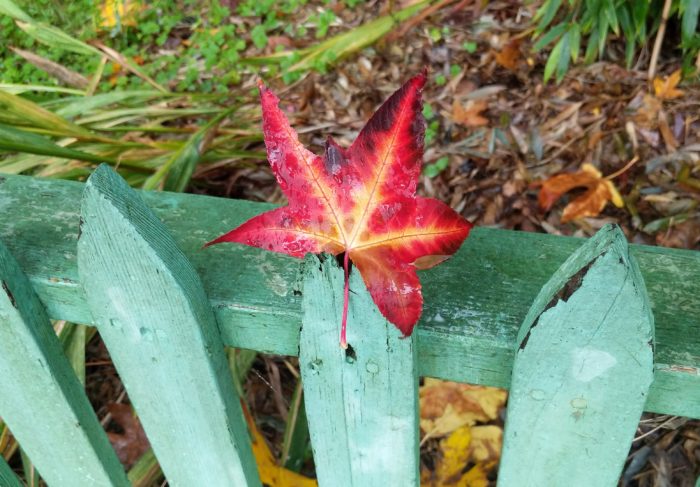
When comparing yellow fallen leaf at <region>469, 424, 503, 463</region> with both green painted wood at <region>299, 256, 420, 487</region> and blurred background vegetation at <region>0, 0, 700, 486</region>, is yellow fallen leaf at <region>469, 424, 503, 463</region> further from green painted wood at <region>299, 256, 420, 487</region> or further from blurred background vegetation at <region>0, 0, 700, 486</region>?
green painted wood at <region>299, 256, 420, 487</region>

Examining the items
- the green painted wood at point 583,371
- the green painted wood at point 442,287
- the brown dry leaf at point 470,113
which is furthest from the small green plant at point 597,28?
the green painted wood at point 583,371

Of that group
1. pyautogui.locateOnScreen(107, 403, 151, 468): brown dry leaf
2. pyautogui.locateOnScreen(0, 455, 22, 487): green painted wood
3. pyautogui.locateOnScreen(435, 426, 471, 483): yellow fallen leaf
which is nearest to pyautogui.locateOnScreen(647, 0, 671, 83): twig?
pyautogui.locateOnScreen(435, 426, 471, 483): yellow fallen leaf

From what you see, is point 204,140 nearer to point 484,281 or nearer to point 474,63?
point 474,63

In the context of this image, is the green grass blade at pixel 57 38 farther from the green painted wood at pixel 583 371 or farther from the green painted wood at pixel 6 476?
the green painted wood at pixel 583 371

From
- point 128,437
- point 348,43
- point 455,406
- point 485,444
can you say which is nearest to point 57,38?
point 348,43

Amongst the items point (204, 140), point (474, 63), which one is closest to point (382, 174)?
point (204, 140)
